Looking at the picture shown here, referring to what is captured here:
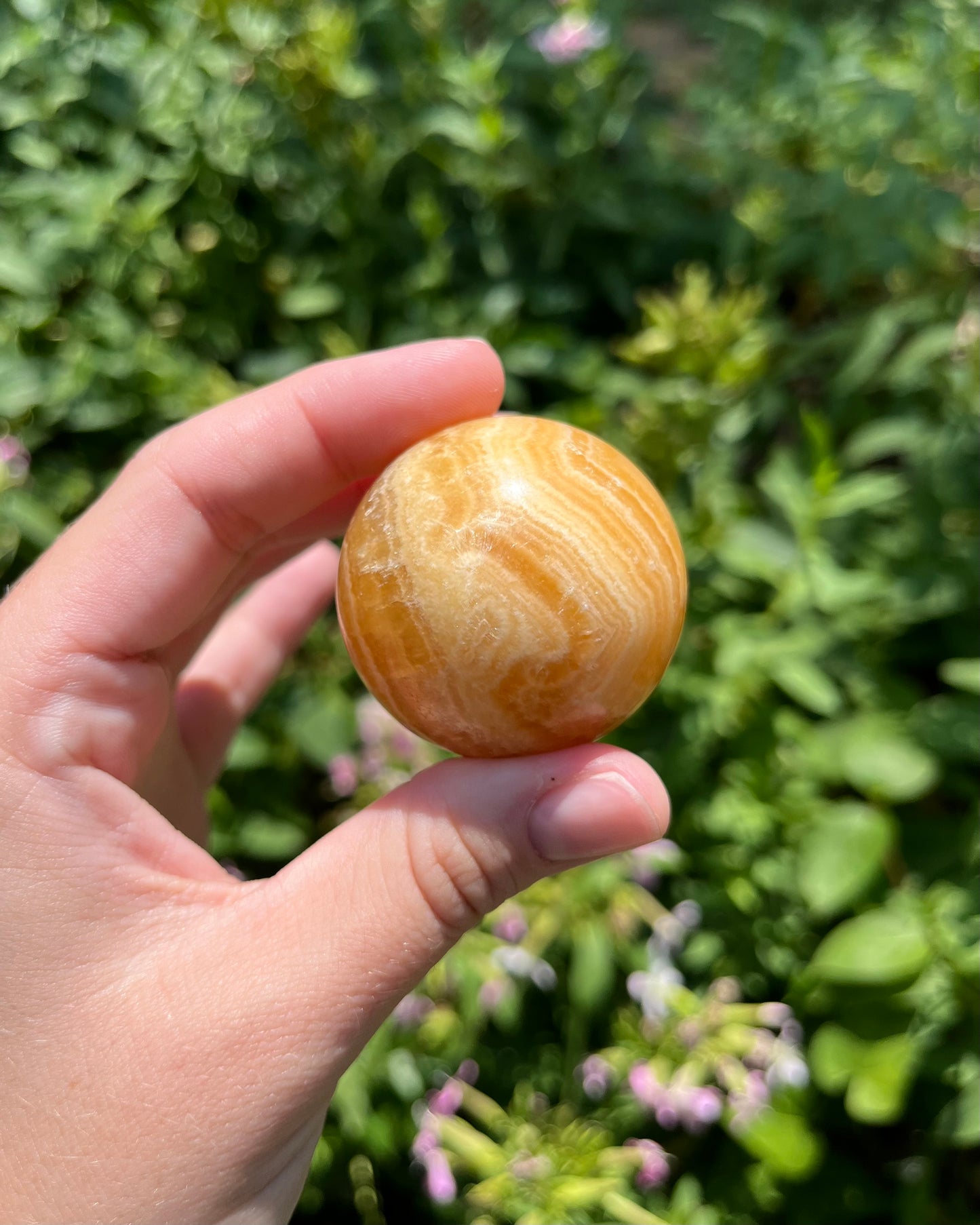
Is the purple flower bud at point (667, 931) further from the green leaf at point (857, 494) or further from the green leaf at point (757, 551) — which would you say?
the green leaf at point (857, 494)

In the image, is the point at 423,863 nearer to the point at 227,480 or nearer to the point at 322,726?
the point at 227,480

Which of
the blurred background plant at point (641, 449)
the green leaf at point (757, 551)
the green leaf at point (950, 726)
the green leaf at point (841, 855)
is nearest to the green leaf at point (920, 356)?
the blurred background plant at point (641, 449)

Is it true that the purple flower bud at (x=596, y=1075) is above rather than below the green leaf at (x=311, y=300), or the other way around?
below

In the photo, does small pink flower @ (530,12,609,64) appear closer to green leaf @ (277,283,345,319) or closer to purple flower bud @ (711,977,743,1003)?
green leaf @ (277,283,345,319)

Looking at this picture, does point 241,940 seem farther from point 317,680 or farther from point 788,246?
point 788,246

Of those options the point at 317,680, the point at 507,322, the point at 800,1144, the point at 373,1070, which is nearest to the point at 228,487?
the point at 317,680
